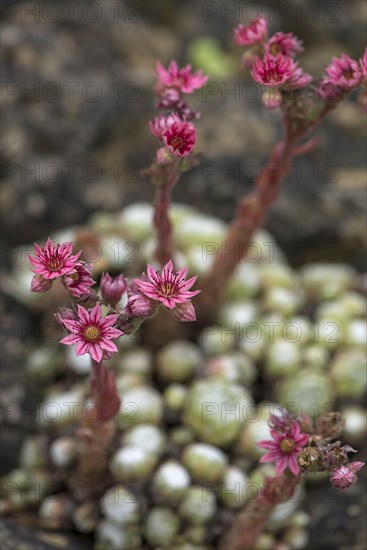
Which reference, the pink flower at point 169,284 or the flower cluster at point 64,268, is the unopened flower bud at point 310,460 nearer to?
the pink flower at point 169,284

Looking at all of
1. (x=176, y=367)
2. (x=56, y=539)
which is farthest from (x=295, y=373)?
(x=56, y=539)

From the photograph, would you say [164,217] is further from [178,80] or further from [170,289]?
[170,289]

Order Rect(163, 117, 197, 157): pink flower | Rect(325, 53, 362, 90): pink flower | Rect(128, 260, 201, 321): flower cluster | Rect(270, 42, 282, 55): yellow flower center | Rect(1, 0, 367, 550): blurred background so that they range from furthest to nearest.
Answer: Rect(1, 0, 367, 550): blurred background
Rect(270, 42, 282, 55): yellow flower center
Rect(325, 53, 362, 90): pink flower
Rect(163, 117, 197, 157): pink flower
Rect(128, 260, 201, 321): flower cluster

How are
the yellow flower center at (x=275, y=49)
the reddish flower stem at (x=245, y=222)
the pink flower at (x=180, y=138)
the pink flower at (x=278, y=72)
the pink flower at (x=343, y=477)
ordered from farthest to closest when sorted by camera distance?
the reddish flower stem at (x=245, y=222) → the yellow flower center at (x=275, y=49) → the pink flower at (x=278, y=72) → the pink flower at (x=180, y=138) → the pink flower at (x=343, y=477)

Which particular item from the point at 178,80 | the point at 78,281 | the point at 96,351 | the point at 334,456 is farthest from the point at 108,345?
the point at 178,80

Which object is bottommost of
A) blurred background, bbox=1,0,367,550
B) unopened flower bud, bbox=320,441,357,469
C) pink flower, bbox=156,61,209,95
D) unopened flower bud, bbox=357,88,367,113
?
unopened flower bud, bbox=320,441,357,469

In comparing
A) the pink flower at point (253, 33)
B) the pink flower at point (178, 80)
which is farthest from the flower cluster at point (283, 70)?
the pink flower at point (178, 80)

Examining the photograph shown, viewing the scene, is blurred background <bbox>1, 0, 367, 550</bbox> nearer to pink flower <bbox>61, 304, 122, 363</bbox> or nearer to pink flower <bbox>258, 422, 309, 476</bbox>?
pink flower <bbox>61, 304, 122, 363</bbox>

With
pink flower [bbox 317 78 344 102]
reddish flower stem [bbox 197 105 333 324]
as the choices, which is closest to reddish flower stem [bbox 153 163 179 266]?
reddish flower stem [bbox 197 105 333 324]
